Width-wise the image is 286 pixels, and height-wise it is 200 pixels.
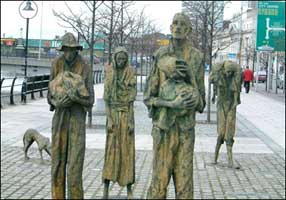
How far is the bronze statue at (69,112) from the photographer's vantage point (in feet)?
21.0

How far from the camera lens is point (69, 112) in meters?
6.49

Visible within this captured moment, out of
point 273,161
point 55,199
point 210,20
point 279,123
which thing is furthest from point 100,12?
point 55,199

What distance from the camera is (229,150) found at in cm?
1389

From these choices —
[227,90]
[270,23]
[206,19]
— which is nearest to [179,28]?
[227,90]

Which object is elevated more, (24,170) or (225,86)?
(225,86)

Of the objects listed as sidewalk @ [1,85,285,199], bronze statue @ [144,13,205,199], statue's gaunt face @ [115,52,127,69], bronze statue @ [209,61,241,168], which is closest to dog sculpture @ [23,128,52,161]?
sidewalk @ [1,85,285,199]

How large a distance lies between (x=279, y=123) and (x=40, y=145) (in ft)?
43.5

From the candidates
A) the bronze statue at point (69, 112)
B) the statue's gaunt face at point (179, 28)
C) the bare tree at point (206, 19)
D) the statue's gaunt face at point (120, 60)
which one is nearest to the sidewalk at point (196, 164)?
the statue's gaunt face at point (120, 60)

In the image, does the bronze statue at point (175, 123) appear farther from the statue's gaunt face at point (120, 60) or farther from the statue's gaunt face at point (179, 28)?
the statue's gaunt face at point (120, 60)

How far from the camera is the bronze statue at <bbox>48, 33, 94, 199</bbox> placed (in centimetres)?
641

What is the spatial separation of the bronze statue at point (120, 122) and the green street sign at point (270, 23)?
85.3 ft

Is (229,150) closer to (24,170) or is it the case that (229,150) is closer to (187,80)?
(24,170)

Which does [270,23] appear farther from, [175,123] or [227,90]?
[175,123]

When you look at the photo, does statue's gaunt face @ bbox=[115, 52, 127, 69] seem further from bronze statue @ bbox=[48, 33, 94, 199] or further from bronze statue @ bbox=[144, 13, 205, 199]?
bronze statue @ bbox=[144, 13, 205, 199]
